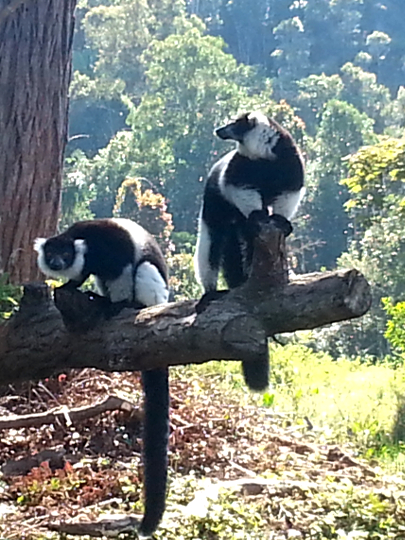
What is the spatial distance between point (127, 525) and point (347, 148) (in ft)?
54.1

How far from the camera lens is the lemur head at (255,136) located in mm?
3893

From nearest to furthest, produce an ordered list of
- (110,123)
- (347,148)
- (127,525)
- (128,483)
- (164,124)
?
(127,525) → (128,483) → (347,148) → (164,124) → (110,123)

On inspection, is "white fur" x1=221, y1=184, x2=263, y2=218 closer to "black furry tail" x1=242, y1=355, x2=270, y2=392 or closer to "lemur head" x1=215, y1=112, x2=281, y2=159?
"lemur head" x1=215, y1=112, x2=281, y2=159

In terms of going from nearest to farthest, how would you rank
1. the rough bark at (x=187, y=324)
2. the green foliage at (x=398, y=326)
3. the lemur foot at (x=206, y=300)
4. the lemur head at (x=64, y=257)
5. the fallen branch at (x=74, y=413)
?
1. the rough bark at (x=187, y=324)
2. the lemur foot at (x=206, y=300)
3. the lemur head at (x=64, y=257)
4. the fallen branch at (x=74, y=413)
5. the green foliage at (x=398, y=326)

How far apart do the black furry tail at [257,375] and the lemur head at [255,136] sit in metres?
1.07

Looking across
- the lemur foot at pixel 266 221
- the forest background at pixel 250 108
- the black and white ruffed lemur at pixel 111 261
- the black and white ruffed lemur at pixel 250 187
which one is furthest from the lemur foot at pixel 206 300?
the forest background at pixel 250 108

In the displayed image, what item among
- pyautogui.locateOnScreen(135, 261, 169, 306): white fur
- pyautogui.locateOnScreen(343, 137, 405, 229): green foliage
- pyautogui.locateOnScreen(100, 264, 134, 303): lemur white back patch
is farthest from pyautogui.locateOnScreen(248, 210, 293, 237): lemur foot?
pyautogui.locateOnScreen(343, 137, 405, 229): green foliage

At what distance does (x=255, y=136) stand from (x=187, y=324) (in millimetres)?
1397

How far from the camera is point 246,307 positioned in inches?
111

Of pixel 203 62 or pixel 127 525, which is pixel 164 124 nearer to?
pixel 203 62

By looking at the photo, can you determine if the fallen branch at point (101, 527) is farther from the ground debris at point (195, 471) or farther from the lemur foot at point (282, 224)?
the lemur foot at point (282, 224)

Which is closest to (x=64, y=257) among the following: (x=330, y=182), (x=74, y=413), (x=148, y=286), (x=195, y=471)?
(x=148, y=286)

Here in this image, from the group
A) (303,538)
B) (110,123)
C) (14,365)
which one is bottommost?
(303,538)

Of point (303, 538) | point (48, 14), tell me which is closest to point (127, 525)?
point (303, 538)
